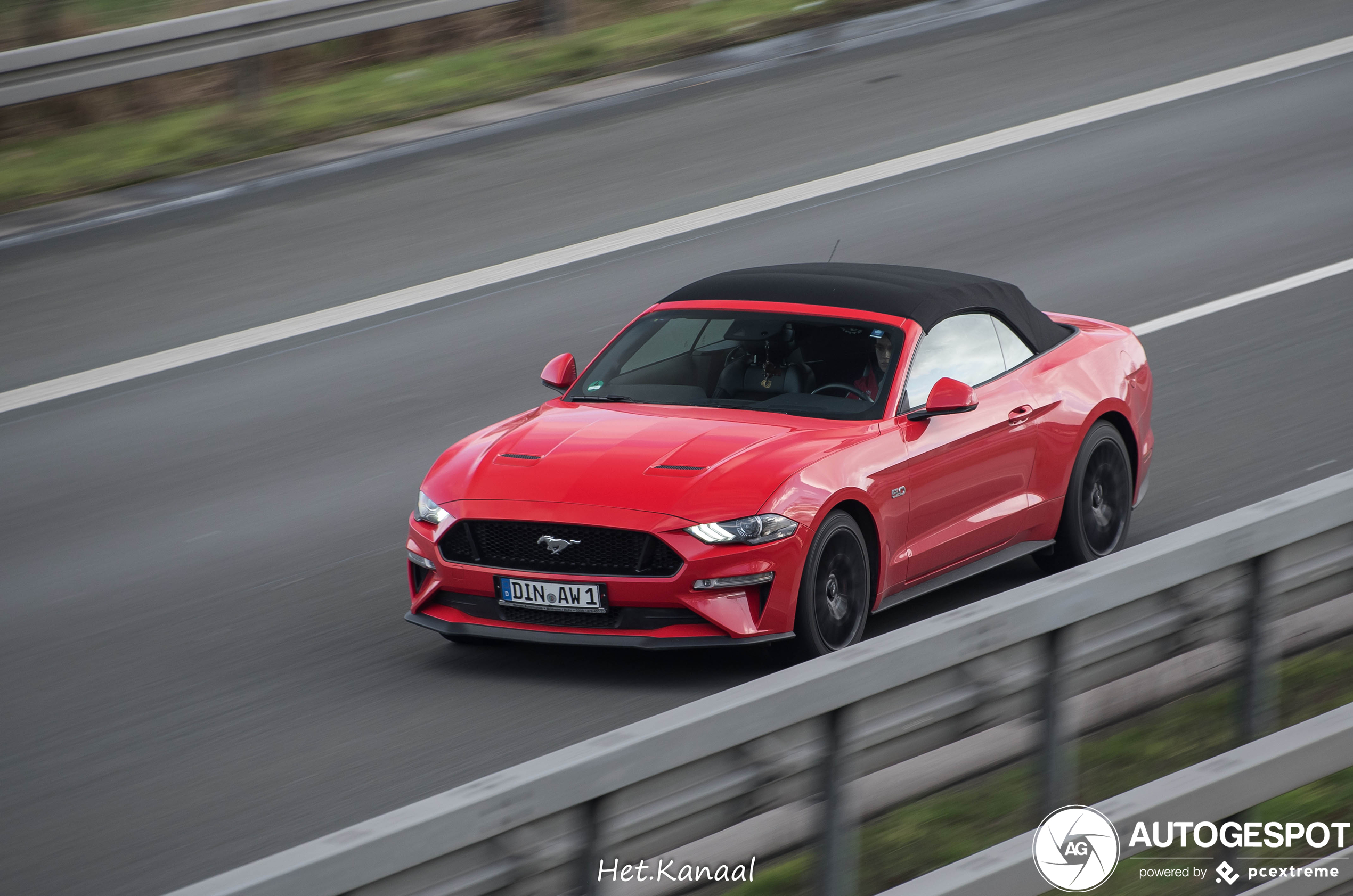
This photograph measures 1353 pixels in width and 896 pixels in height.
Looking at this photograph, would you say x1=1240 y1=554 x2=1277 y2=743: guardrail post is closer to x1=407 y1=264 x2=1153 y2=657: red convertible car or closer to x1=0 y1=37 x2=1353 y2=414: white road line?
x1=407 y1=264 x2=1153 y2=657: red convertible car

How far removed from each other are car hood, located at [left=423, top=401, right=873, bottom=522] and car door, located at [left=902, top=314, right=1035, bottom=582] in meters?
0.40

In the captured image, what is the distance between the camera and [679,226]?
1493cm

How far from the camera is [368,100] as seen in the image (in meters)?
18.3

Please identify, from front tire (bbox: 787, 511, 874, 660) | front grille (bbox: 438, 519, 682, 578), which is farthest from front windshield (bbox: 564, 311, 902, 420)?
front grille (bbox: 438, 519, 682, 578)

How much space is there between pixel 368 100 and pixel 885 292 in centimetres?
1126

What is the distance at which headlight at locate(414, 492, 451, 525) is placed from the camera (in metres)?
7.40

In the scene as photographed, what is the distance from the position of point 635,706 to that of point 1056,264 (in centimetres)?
784

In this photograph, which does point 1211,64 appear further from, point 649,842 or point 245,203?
point 649,842

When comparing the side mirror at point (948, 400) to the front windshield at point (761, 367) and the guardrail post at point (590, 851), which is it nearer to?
the front windshield at point (761, 367)

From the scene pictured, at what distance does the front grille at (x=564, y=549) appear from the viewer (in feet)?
22.9

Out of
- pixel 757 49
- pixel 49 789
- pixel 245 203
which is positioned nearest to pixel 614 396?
pixel 49 789

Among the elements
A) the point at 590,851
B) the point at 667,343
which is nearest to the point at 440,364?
the point at 667,343

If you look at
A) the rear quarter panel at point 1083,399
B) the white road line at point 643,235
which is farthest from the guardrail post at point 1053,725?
the white road line at point 643,235

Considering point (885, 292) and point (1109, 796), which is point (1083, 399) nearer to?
point (885, 292)
